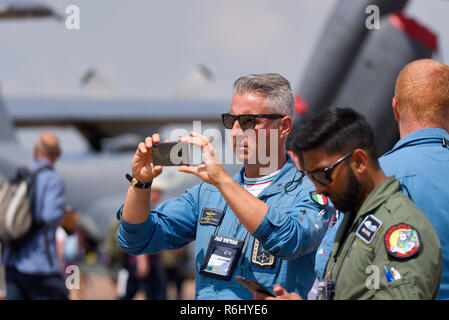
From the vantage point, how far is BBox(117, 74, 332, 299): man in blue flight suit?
2229 millimetres

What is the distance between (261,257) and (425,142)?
2.76 ft

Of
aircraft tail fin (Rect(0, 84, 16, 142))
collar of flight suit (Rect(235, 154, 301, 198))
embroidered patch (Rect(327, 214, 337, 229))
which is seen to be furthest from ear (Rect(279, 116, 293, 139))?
aircraft tail fin (Rect(0, 84, 16, 142))

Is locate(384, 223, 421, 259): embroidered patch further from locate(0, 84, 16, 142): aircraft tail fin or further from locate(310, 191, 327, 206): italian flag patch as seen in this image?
locate(0, 84, 16, 142): aircraft tail fin

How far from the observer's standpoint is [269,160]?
95.5 inches

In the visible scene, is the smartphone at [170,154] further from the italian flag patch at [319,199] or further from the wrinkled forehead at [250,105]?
the italian flag patch at [319,199]

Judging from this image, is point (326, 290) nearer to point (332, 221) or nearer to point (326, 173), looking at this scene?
point (326, 173)

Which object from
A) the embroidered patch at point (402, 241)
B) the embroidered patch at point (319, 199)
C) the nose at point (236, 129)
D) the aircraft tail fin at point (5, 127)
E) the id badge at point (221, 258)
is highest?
the nose at point (236, 129)

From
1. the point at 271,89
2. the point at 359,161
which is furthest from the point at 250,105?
the point at 359,161

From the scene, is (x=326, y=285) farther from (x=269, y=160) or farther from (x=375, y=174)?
(x=269, y=160)

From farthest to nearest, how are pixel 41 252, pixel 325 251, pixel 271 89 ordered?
pixel 41 252 → pixel 271 89 → pixel 325 251

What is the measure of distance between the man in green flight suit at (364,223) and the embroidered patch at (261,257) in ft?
1.72

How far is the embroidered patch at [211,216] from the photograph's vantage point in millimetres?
2399

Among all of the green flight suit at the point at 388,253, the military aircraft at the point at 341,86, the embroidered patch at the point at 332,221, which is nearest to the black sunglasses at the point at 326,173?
the green flight suit at the point at 388,253

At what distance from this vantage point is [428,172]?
2.11 metres
